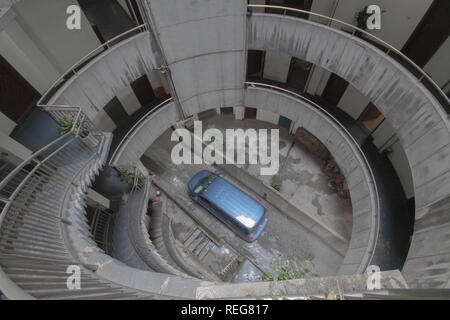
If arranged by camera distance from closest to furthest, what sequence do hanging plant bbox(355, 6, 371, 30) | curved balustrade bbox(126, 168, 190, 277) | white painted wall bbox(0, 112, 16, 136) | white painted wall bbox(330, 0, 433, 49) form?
white painted wall bbox(0, 112, 16, 136), curved balustrade bbox(126, 168, 190, 277), white painted wall bbox(330, 0, 433, 49), hanging plant bbox(355, 6, 371, 30)

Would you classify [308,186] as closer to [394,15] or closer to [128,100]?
[394,15]

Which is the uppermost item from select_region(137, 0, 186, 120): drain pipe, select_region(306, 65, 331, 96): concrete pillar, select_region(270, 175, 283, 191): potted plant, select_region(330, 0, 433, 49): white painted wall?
select_region(330, 0, 433, 49): white painted wall

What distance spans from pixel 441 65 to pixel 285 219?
10437 millimetres

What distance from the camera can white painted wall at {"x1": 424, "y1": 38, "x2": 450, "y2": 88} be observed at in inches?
380

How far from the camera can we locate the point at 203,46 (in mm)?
11719

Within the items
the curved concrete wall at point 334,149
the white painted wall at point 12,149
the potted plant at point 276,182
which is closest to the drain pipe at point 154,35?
the curved concrete wall at point 334,149

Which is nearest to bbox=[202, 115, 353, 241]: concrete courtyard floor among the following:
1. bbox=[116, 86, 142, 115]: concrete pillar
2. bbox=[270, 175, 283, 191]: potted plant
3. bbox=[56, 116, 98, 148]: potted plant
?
bbox=[270, 175, 283, 191]: potted plant

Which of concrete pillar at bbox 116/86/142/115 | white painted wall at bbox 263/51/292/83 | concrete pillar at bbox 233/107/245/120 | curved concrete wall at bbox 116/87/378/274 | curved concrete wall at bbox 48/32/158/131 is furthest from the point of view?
concrete pillar at bbox 233/107/245/120

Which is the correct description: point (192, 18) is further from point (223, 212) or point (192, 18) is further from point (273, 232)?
point (273, 232)

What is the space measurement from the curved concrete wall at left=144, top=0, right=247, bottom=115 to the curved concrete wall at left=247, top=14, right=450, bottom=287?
3.21ft

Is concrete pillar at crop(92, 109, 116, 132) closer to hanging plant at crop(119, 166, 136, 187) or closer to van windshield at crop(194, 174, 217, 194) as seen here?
hanging plant at crop(119, 166, 136, 187)

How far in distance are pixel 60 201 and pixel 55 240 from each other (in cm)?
129

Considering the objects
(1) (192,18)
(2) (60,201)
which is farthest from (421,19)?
(2) (60,201)

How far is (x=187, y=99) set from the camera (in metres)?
13.9
